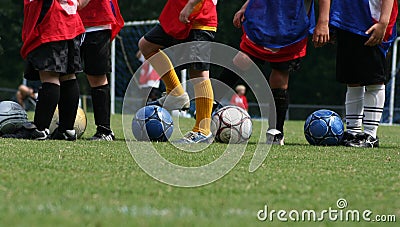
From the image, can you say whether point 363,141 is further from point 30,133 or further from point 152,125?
point 30,133

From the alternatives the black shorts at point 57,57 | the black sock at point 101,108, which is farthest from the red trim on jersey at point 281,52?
the black shorts at point 57,57

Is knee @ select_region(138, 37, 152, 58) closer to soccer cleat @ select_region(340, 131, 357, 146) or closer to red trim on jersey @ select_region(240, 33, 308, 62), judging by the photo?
red trim on jersey @ select_region(240, 33, 308, 62)

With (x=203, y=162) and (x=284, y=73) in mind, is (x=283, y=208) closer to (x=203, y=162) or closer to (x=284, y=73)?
(x=203, y=162)

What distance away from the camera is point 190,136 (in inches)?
214

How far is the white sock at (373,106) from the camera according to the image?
578cm

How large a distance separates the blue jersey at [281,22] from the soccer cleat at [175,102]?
80 cm

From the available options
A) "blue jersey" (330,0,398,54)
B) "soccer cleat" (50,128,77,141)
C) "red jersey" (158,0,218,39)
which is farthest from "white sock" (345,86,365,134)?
"soccer cleat" (50,128,77,141)

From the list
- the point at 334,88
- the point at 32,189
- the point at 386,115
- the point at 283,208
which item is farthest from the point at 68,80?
the point at 334,88

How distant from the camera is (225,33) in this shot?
29547 mm

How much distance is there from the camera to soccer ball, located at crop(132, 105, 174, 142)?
5.57 metres

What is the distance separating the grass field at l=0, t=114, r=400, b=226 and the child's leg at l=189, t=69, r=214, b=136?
3.96 feet

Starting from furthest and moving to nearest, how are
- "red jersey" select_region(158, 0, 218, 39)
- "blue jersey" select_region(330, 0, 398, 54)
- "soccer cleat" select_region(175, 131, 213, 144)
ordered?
A: 1. "blue jersey" select_region(330, 0, 398, 54)
2. "red jersey" select_region(158, 0, 218, 39)
3. "soccer cleat" select_region(175, 131, 213, 144)

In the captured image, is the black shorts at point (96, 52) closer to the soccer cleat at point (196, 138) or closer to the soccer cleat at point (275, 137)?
the soccer cleat at point (196, 138)

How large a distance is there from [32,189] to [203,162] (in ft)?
4.32
